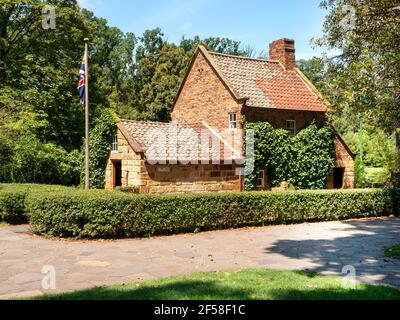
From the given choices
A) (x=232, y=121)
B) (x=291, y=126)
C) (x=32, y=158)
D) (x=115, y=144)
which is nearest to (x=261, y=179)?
(x=232, y=121)

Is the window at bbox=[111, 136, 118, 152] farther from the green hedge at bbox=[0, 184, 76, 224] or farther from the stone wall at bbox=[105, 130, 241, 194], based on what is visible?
the green hedge at bbox=[0, 184, 76, 224]

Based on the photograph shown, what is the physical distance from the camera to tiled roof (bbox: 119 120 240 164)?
19.9 meters

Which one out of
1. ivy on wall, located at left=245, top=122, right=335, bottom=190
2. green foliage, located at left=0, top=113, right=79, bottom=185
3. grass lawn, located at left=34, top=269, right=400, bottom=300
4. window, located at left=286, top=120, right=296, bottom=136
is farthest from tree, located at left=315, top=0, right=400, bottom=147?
green foliage, located at left=0, top=113, right=79, bottom=185

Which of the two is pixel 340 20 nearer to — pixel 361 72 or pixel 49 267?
pixel 361 72

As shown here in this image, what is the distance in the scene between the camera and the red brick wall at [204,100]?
80.3ft

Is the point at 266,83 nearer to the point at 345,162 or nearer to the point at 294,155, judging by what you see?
the point at 294,155

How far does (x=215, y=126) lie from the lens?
2523 centimetres

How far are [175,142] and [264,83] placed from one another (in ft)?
25.8

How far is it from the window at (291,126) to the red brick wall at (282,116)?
0.22 metres

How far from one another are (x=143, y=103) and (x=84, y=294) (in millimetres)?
40484

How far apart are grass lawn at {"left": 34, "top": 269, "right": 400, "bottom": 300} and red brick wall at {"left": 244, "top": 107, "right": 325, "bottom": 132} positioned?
16.5 metres

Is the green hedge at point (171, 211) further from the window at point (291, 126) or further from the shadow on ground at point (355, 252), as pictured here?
the window at point (291, 126)

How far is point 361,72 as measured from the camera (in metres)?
13.6

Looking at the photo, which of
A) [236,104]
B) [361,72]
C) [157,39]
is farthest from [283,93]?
[157,39]
